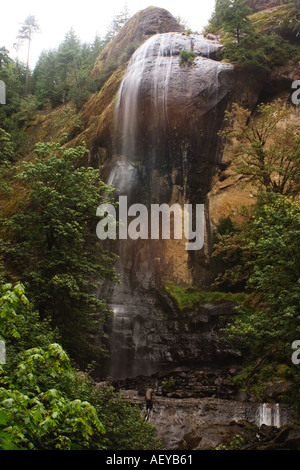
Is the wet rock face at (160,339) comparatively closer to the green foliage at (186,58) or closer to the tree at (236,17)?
the green foliage at (186,58)

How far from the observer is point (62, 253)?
12.2 m

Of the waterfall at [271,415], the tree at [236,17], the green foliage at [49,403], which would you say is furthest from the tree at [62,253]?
the tree at [236,17]

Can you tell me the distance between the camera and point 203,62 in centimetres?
2127

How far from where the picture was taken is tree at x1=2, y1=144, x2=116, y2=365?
1192cm

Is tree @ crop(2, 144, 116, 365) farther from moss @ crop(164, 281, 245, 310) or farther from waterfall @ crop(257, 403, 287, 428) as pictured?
waterfall @ crop(257, 403, 287, 428)

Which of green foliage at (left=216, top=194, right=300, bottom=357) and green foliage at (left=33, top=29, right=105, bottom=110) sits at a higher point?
green foliage at (left=33, top=29, right=105, bottom=110)

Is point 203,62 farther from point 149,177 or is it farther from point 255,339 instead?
point 255,339

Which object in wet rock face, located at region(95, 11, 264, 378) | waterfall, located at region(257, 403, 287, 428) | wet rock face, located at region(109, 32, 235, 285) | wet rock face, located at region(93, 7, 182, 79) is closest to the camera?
waterfall, located at region(257, 403, 287, 428)

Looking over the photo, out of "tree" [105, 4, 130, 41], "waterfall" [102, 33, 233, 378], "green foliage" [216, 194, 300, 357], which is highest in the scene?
"tree" [105, 4, 130, 41]

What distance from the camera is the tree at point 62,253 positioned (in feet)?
39.1

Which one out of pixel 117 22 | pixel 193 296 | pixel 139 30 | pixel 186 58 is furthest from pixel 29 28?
pixel 193 296

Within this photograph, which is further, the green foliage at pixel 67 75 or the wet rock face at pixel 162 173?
the green foliage at pixel 67 75

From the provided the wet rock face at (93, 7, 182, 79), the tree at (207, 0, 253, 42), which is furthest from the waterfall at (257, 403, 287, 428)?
Answer: the wet rock face at (93, 7, 182, 79)

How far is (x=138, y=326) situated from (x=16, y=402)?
13.8m
